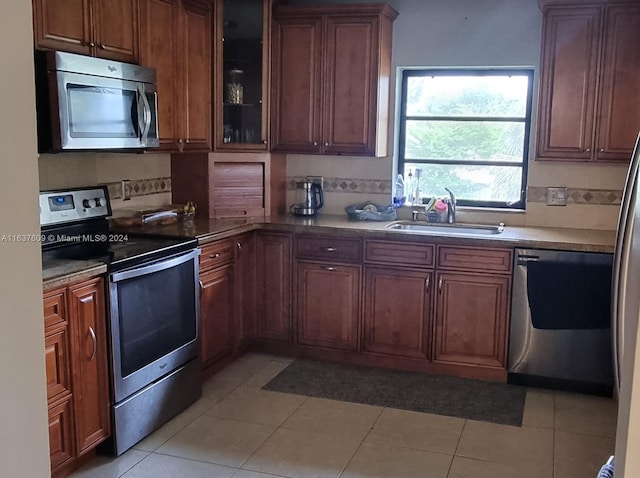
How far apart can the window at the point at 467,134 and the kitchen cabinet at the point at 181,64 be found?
4.46ft

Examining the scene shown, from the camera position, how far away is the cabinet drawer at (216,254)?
3.71 metres

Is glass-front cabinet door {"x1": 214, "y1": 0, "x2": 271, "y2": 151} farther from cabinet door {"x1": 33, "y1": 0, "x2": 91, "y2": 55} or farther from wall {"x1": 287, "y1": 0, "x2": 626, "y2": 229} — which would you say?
cabinet door {"x1": 33, "y1": 0, "x2": 91, "y2": 55}

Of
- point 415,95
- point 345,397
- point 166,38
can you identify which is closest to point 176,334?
point 345,397

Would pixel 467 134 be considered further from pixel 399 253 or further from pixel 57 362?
pixel 57 362

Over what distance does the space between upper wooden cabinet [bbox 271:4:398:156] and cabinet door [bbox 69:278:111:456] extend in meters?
2.04

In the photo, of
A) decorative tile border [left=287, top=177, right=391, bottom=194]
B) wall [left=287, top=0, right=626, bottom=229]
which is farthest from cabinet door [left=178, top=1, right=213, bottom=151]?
wall [left=287, top=0, right=626, bottom=229]

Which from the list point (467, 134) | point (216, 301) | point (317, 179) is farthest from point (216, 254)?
point (467, 134)

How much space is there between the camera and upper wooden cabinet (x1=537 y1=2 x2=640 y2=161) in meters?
3.75

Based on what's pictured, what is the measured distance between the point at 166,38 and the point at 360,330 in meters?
2.03

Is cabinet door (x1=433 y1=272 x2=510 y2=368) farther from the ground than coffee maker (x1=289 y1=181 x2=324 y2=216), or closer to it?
closer to it

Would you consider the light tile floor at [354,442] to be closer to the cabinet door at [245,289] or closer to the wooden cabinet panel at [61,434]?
the wooden cabinet panel at [61,434]

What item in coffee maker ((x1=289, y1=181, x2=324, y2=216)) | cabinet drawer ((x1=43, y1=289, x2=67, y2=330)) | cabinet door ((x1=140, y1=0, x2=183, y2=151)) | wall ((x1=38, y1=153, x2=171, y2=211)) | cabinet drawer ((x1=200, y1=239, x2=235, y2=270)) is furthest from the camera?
coffee maker ((x1=289, y1=181, x2=324, y2=216))

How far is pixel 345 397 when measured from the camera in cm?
368

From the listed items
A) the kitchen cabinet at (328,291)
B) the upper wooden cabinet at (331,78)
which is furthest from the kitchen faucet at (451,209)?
the kitchen cabinet at (328,291)
